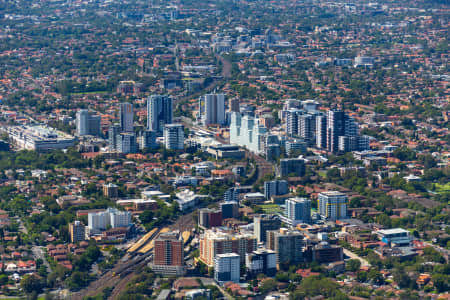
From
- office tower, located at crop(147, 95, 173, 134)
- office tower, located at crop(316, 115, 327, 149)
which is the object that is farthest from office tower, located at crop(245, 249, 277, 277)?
office tower, located at crop(147, 95, 173, 134)

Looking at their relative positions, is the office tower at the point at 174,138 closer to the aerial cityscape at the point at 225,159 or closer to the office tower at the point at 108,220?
the aerial cityscape at the point at 225,159

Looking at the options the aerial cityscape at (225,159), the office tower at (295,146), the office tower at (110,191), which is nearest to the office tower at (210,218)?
the aerial cityscape at (225,159)

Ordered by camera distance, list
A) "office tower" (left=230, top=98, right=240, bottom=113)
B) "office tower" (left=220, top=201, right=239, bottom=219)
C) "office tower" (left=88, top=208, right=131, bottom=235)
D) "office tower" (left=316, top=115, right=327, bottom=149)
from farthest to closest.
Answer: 1. "office tower" (left=230, top=98, right=240, bottom=113)
2. "office tower" (left=316, top=115, right=327, bottom=149)
3. "office tower" (left=220, top=201, right=239, bottom=219)
4. "office tower" (left=88, top=208, right=131, bottom=235)

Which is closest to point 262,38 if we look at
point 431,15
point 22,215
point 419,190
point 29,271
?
point 431,15

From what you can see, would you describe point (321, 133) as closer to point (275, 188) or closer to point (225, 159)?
point (225, 159)

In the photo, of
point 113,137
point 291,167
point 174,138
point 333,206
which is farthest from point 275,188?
point 113,137

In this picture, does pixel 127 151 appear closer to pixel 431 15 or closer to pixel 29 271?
pixel 29 271

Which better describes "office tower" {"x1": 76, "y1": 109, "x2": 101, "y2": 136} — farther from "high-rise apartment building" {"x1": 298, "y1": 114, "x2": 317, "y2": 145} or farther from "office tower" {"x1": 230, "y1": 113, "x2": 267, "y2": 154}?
"high-rise apartment building" {"x1": 298, "y1": 114, "x2": 317, "y2": 145}
